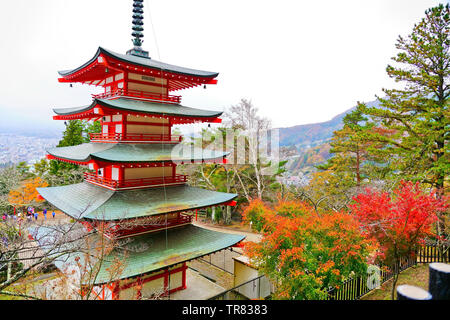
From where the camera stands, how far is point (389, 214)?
923 centimetres

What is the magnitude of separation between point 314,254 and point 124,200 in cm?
734

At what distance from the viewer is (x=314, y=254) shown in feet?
28.6

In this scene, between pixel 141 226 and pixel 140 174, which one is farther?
pixel 140 174

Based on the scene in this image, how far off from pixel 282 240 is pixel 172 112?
675cm

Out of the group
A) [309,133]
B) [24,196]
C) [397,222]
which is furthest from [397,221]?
[309,133]

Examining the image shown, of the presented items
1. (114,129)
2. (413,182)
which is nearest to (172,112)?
(114,129)

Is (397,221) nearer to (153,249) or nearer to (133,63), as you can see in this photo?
(153,249)

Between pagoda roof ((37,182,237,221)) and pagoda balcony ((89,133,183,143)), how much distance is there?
6.99 feet

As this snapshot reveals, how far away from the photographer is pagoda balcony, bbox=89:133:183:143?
10331 millimetres

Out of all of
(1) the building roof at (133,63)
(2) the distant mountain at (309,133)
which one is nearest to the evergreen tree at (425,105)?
(1) the building roof at (133,63)

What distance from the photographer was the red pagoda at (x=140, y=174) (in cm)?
884

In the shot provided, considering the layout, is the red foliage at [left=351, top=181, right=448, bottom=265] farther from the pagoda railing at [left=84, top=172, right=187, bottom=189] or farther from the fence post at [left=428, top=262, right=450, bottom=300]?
the pagoda railing at [left=84, top=172, right=187, bottom=189]

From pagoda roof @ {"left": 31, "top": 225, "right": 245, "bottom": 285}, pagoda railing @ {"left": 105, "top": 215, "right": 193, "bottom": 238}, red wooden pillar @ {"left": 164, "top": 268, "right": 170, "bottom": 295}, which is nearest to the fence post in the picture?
pagoda roof @ {"left": 31, "top": 225, "right": 245, "bottom": 285}
